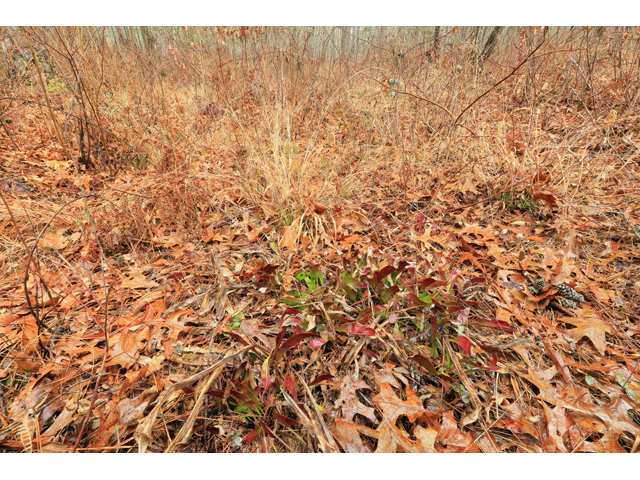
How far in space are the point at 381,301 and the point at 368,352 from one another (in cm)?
25

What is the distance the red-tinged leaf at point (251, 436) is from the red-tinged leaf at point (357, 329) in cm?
41

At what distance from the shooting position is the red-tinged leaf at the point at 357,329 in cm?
100

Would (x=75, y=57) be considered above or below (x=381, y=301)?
above

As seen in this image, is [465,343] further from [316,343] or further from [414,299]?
[316,343]

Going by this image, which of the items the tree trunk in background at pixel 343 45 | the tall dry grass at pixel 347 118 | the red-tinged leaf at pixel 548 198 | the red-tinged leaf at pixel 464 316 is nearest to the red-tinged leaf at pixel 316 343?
the red-tinged leaf at pixel 464 316

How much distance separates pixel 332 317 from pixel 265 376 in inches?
12.9

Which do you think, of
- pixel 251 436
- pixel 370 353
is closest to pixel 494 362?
pixel 370 353

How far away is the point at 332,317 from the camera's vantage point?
1103 millimetres

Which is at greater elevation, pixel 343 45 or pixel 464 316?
pixel 343 45

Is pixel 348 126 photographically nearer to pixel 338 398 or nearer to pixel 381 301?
pixel 381 301

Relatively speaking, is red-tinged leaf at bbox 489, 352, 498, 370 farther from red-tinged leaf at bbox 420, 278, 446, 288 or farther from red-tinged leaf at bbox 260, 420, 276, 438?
red-tinged leaf at bbox 260, 420, 276, 438

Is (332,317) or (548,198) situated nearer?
(332,317)

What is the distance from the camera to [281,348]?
97 centimetres

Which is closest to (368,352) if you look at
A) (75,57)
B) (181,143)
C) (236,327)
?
(236,327)
